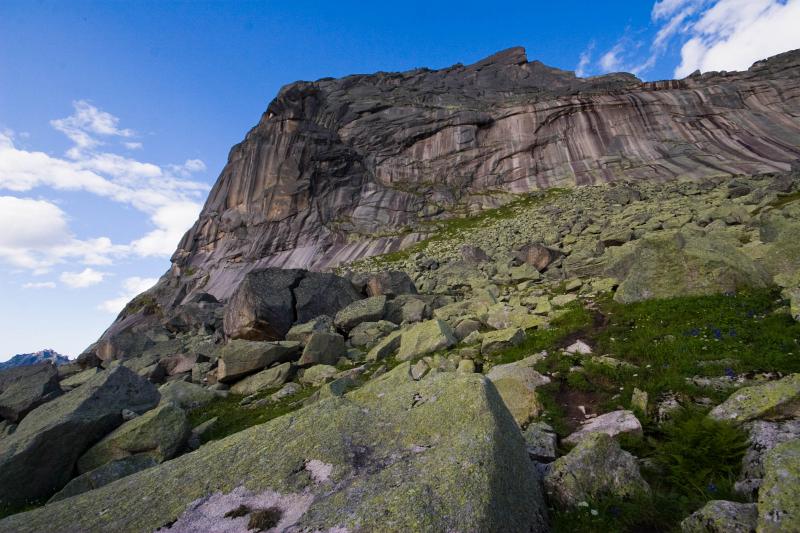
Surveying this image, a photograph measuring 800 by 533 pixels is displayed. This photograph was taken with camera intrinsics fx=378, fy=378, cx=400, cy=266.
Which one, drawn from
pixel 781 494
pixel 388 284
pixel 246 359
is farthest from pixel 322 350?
pixel 781 494

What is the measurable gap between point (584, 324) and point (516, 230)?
46759 mm

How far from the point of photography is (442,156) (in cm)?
9844

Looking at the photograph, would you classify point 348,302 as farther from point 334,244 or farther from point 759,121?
point 759,121

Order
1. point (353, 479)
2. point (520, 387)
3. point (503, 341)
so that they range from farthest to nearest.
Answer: point (503, 341) < point (520, 387) < point (353, 479)

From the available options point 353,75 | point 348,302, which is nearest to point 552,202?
point 348,302

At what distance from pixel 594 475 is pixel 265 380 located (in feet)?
59.1

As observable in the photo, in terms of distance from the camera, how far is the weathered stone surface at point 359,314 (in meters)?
26.1

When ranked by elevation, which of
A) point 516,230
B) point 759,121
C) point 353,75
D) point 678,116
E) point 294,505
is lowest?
point 294,505

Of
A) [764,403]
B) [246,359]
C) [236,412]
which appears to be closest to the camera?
[764,403]

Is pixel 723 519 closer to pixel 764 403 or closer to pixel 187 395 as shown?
pixel 764 403

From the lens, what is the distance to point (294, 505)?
566 cm

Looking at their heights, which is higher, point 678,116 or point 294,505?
point 678,116

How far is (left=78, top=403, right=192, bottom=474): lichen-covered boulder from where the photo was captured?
12555mm

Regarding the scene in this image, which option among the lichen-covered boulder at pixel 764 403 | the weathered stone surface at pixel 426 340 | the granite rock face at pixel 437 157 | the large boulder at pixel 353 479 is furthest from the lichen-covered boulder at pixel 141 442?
the granite rock face at pixel 437 157
